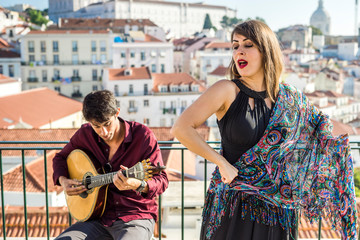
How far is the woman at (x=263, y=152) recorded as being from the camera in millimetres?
2121

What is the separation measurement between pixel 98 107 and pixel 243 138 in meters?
0.95

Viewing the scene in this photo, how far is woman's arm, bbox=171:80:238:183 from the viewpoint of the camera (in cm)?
210

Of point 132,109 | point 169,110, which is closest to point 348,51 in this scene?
point 169,110

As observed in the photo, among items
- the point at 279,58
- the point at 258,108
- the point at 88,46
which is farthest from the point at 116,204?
the point at 88,46

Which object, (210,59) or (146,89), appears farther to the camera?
(210,59)

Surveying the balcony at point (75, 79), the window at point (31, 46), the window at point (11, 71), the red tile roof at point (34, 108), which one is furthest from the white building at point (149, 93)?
the window at point (11, 71)

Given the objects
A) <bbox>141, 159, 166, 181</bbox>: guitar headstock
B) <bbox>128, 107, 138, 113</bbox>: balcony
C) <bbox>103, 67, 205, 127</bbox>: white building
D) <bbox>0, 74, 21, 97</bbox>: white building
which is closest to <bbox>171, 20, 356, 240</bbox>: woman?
<bbox>141, 159, 166, 181</bbox>: guitar headstock

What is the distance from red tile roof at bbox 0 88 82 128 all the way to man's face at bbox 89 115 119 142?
22995 millimetres

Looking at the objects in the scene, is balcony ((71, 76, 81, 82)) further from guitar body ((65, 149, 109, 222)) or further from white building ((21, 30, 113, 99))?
guitar body ((65, 149, 109, 222))

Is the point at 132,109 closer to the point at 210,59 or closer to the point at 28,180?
the point at 210,59

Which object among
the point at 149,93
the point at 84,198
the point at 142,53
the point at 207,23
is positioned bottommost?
the point at 149,93

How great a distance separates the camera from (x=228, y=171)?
83.7 inches

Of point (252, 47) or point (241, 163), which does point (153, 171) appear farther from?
point (252, 47)

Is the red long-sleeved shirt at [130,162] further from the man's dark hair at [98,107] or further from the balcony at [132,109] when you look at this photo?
the balcony at [132,109]
